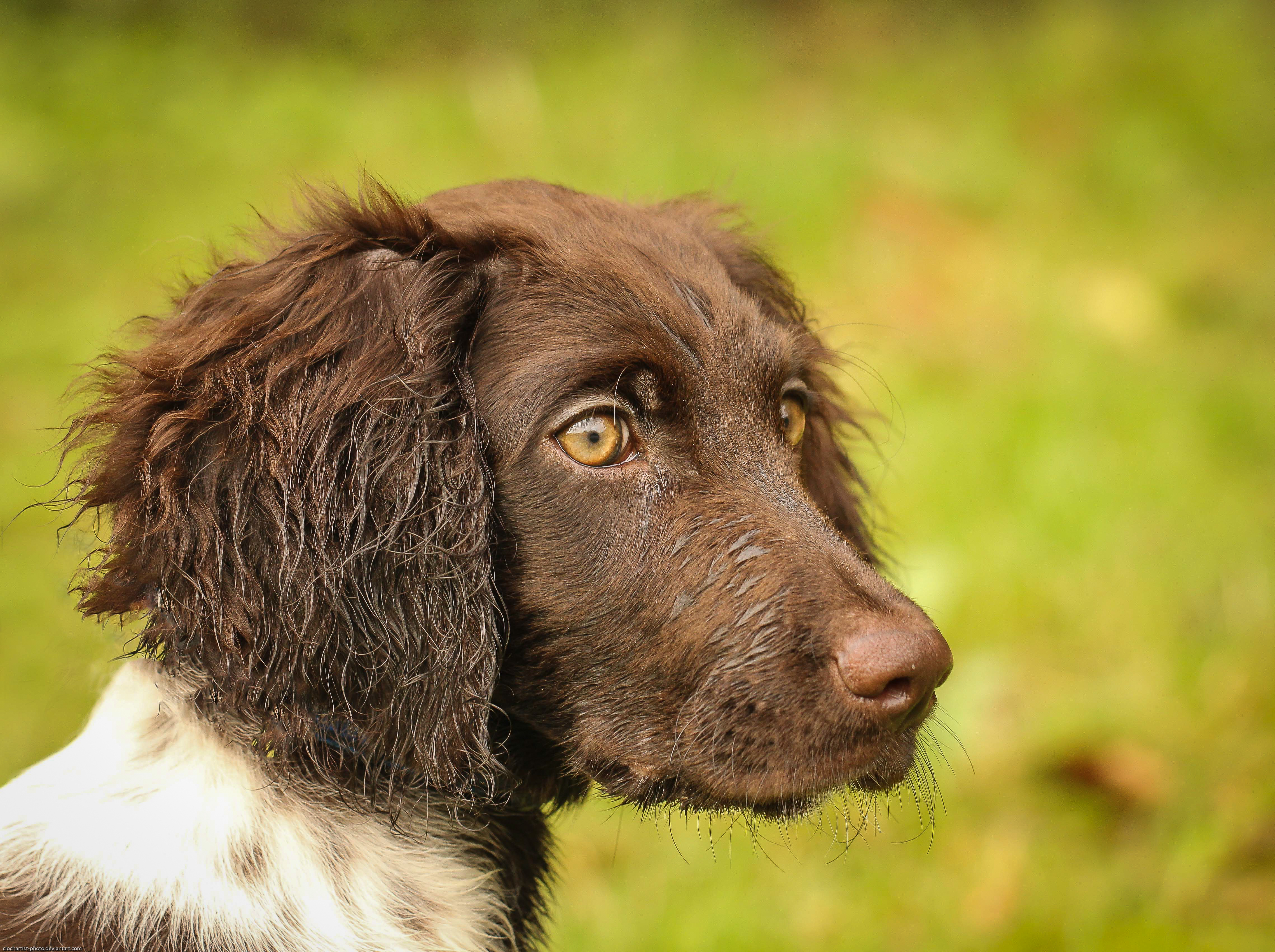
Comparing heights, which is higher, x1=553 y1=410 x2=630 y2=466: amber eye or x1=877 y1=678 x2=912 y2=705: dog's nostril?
x1=553 y1=410 x2=630 y2=466: amber eye

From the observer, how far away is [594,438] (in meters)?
2.44

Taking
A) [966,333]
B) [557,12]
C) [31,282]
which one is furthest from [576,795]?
[557,12]

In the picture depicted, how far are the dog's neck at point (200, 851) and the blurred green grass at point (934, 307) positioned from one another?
0.54 meters

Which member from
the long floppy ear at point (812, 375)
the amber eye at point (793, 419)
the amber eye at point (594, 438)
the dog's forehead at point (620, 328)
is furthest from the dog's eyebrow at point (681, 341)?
the long floppy ear at point (812, 375)

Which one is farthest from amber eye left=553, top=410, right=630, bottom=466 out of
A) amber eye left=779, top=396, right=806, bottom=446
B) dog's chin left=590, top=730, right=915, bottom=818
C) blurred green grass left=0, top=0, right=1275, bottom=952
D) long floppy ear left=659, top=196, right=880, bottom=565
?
blurred green grass left=0, top=0, right=1275, bottom=952

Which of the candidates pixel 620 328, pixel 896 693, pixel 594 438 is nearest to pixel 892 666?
pixel 896 693

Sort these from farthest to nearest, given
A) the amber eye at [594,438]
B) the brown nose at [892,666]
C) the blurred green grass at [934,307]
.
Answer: the blurred green grass at [934,307] < the amber eye at [594,438] < the brown nose at [892,666]

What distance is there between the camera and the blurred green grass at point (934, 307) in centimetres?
406

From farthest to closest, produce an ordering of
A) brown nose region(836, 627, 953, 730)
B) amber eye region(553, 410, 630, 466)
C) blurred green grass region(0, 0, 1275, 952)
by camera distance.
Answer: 1. blurred green grass region(0, 0, 1275, 952)
2. amber eye region(553, 410, 630, 466)
3. brown nose region(836, 627, 953, 730)

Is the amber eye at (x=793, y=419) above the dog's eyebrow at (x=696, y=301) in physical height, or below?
below

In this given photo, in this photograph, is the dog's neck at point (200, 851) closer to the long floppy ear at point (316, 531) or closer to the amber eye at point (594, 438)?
the long floppy ear at point (316, 531)

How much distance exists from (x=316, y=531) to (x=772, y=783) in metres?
1.11

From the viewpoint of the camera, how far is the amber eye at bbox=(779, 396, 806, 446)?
9.46 ft

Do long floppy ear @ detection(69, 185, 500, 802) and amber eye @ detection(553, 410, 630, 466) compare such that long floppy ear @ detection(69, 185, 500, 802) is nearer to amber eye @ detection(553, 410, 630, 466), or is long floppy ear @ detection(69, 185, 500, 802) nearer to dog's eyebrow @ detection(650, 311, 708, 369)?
amber eye @ detection(553, 410, 630, 466)
